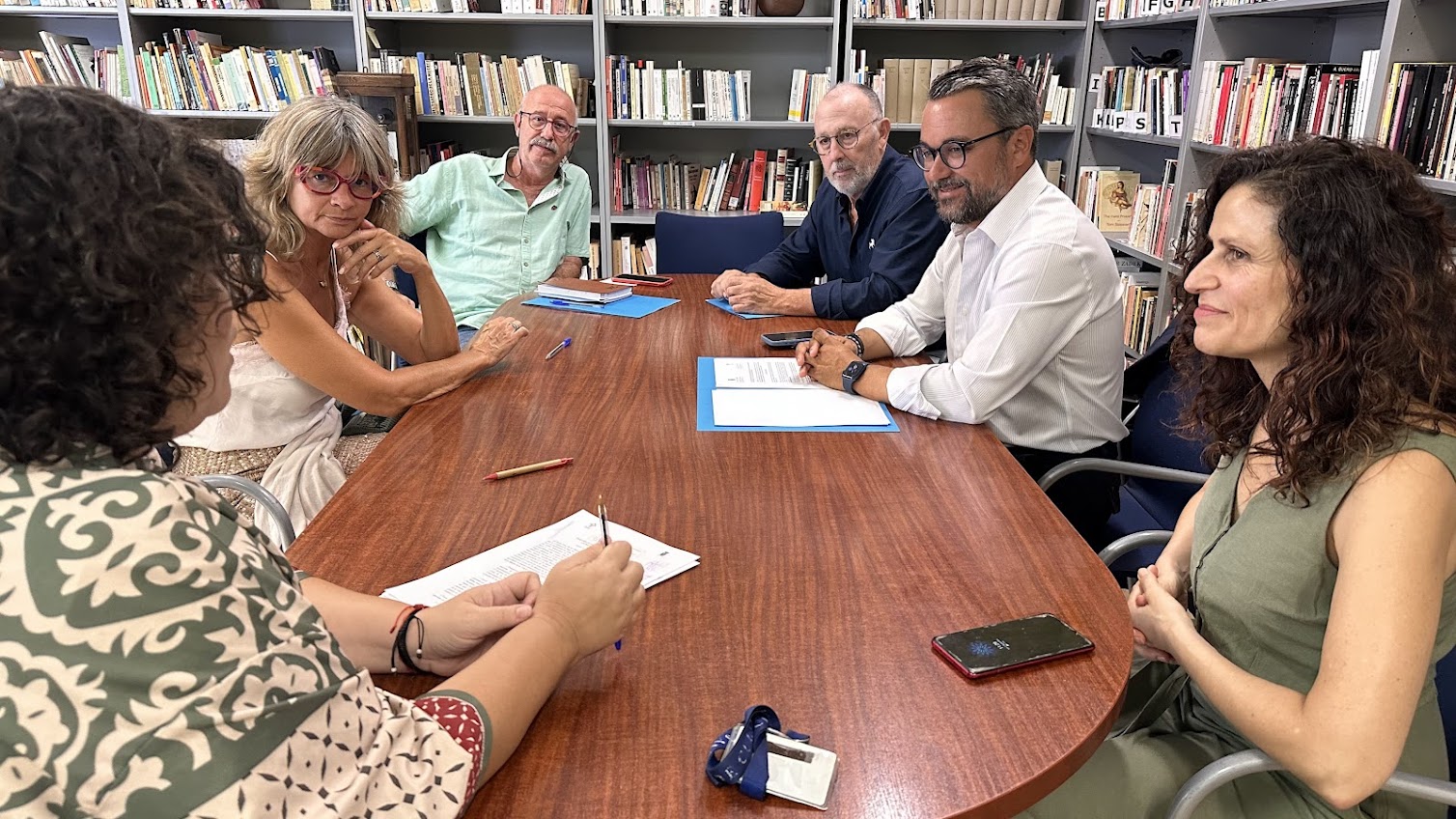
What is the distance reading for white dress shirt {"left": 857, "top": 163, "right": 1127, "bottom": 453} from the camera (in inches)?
72.5

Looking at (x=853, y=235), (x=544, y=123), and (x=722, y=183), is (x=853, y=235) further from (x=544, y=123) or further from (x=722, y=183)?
(x=722, y=183)

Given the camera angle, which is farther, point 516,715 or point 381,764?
point 516,715

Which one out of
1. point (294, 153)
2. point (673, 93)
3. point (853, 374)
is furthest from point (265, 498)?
point (673, 93)

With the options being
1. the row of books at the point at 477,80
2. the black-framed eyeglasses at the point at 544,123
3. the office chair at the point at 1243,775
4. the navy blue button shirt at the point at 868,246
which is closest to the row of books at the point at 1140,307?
the navy blue button shirt at the point at 868,246

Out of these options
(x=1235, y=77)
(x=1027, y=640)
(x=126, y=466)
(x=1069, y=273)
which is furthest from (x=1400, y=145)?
(x=126, y=466)

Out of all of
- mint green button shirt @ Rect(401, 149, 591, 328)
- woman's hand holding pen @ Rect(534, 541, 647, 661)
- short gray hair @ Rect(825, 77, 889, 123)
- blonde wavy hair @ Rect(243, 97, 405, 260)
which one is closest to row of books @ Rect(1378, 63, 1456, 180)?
short gray hair @ Rect(825, 77, 889, 123)

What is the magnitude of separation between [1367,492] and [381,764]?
98 cm

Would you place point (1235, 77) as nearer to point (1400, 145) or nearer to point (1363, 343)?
point (1400, 145)

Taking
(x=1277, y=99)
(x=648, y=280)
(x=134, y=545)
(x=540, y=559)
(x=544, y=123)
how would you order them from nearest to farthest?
(x=134, y=545), (x=540, y=559), (x=1277, y=99), (x=648, y=280), (x=544, y=123)

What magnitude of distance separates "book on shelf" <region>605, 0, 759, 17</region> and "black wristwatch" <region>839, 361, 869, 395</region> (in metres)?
2.87

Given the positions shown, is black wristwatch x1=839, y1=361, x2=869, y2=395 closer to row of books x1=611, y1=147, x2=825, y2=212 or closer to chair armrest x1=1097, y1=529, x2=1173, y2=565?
chair armrest x1=1097, y1=529, x2=1173, y2=565

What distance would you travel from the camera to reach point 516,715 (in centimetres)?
85

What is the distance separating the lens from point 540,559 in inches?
46.8

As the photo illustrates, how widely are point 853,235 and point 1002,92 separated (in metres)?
1.09
